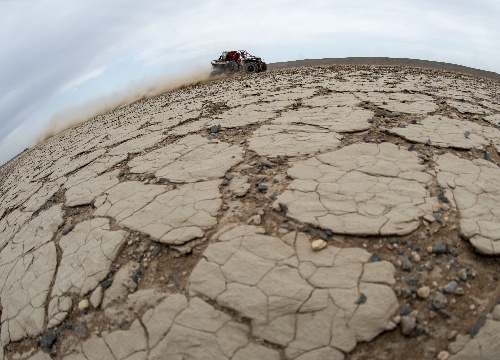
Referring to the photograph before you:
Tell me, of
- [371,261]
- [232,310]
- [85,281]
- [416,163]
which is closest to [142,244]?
[85,281]

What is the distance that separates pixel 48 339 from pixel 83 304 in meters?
0.19

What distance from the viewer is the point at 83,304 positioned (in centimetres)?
136

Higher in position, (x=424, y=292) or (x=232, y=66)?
(x=232, y=66)

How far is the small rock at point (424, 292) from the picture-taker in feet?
3.70

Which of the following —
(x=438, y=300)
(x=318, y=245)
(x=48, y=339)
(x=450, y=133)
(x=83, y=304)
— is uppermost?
(x=450, y=133)

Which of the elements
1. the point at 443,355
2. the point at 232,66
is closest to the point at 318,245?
the point at 443,355

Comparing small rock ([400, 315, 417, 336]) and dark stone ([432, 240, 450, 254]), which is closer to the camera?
small rock ([400, 315, 417, 336])

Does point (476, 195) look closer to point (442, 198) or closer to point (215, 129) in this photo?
point (442, 198)

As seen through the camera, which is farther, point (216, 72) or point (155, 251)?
point (216, 72)

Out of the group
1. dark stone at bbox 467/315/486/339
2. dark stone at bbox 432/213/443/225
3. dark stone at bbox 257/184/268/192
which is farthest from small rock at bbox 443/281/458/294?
dark stone at bbox 257/184/268/192

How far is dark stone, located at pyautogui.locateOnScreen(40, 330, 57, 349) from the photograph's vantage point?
131cm

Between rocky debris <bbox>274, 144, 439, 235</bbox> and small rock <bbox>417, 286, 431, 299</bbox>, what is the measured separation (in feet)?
0.87

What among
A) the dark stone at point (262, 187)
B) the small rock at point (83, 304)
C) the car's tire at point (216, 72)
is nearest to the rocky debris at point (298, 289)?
the dark stone at point (262, 187)

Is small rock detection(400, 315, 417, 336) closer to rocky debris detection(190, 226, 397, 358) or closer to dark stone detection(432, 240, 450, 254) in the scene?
rocky debris detection(190, 226, 397, 358)
